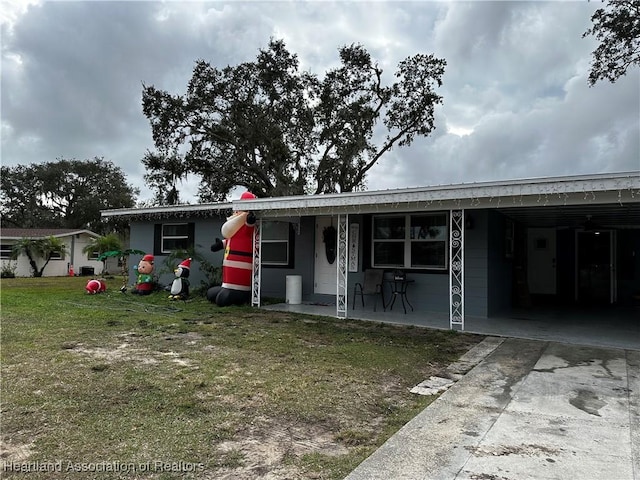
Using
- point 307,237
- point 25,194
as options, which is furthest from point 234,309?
point 25,194

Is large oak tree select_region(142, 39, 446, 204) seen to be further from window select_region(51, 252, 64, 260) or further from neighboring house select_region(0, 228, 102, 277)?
neighboring house select_region(0, 228, 102, 277)

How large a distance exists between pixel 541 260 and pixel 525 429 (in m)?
9.90

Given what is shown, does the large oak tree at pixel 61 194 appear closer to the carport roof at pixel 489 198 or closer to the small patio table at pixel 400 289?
the carport roof at pixel 489 198

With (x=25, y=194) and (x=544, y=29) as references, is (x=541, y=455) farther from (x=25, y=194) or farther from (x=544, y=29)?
(x=25, y=194)

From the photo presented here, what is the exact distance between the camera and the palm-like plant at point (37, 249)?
20812 millimetres

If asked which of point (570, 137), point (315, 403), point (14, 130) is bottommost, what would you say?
point (315, 403)

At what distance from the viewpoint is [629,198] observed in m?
4.96

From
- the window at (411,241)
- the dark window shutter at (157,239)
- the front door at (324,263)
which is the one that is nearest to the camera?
the window at (411,241)

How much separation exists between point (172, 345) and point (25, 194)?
35509 millimetres

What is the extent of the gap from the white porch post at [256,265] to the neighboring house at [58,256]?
1779cm

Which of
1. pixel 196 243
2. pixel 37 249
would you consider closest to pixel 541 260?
pixel 196 243

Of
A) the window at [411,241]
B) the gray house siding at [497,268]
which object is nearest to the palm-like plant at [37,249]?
the window at [411,241]

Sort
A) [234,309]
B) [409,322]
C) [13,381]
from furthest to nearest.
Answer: [234,309], [409,322], [13,381]

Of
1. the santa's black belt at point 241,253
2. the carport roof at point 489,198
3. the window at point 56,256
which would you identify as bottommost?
the window at point 56,256
